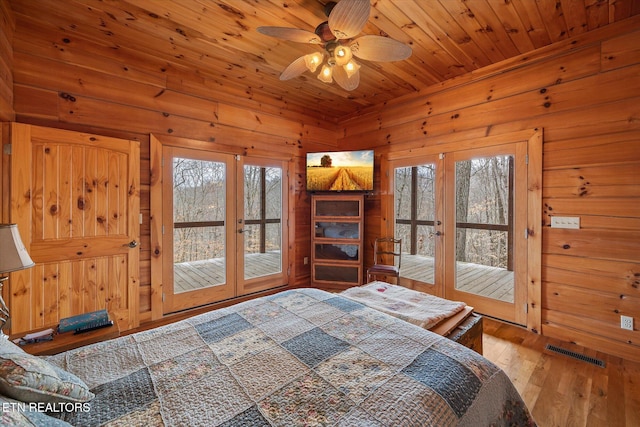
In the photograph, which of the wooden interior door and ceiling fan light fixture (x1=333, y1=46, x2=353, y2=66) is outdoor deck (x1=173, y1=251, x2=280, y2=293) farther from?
ceiling fan light fixture (x1=333, y1=46, x2=353, y2=66)

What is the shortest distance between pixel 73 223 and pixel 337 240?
9.71 ft

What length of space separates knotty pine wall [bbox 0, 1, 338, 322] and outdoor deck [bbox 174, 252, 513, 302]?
432mm

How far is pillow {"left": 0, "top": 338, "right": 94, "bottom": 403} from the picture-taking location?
0.81m

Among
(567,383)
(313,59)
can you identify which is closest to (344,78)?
(313,59)

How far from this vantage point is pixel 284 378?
106 centimetres

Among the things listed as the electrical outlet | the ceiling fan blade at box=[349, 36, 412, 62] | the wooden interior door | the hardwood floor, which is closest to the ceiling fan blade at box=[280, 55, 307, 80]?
the ceiling fan blade at box=[349, 36, 412, 62]

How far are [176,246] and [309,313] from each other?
2.25 metres

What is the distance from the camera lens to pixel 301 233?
14.4 feet

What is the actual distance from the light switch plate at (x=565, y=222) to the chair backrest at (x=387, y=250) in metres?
1.67

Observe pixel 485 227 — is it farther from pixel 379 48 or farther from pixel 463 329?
pixel 379 48

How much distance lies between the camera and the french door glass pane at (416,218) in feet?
11.9

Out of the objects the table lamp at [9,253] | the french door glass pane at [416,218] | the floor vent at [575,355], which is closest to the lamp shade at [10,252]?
the table lamp at [9,253]

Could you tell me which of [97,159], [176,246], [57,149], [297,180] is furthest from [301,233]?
[57,149]

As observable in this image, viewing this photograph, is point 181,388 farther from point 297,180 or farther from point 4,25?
point 297,180
